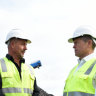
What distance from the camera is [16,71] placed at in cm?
593

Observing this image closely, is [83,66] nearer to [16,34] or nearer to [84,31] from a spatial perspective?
[84,31]

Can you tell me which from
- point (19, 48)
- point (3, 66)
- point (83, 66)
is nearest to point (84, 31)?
point (83, 66)

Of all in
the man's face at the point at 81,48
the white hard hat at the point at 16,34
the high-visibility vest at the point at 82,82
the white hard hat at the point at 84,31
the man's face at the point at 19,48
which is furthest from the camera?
the white hard hat at the point at 16,34

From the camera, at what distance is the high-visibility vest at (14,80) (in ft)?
18.4

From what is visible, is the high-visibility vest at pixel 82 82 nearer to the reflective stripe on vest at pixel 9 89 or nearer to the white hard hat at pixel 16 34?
the reflective stripe on vest at pixel 9 89

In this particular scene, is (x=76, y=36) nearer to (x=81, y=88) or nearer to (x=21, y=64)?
(x=81, y=88)

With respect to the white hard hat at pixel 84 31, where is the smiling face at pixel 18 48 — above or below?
below

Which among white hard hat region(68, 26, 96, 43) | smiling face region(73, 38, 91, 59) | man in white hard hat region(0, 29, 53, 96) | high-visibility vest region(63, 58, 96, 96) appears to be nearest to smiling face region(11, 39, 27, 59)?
man in white hard hat region(0, 29, 53, 96)

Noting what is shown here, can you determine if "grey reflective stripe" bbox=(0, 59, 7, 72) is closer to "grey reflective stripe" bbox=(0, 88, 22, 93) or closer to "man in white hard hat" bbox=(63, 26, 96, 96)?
"grey reflective stripe" bbox=(0, 88, 22, 93)

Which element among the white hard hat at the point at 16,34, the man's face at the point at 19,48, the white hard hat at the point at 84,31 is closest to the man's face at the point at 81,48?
the white hard hat at the point at 84,31

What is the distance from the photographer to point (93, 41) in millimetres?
5043

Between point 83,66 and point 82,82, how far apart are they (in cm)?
38

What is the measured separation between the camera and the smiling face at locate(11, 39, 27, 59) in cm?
611

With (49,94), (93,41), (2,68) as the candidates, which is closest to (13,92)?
(2,68)
